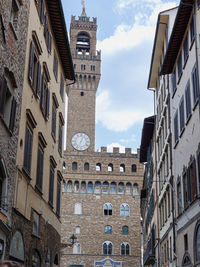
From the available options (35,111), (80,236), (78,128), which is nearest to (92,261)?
(80,236)

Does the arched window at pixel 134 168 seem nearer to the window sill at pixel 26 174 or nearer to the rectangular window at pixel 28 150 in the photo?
the rectangular window at pixel 28 150

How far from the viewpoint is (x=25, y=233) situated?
41.5 feet

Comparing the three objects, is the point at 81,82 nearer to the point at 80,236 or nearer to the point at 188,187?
the point at 80,236

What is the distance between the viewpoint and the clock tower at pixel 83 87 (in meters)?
58.4

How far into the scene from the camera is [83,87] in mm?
62250

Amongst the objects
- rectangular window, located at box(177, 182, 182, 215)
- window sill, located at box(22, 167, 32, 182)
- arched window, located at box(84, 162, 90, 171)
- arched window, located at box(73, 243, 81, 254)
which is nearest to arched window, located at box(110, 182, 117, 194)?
arched window, located at box(84, 162, 90, 171)

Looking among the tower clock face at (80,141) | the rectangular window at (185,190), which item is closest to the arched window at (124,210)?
the tower clock face at (80,141)

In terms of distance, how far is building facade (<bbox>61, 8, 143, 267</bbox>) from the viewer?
52.7 m

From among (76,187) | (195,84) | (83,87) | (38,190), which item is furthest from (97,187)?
(195,84)

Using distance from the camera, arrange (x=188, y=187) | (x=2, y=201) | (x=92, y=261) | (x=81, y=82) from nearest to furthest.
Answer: (x=2, y=201)
(x=188, y=187)
(x=92, y=261)
(x=81, y=82)

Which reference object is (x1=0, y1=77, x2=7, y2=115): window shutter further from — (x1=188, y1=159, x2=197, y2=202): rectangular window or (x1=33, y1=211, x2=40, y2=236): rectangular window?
(x1=188, y1=159, x2=197, y2=202): rectangular window

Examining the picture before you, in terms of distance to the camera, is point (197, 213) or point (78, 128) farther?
point (78, 128)

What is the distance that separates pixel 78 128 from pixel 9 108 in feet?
158

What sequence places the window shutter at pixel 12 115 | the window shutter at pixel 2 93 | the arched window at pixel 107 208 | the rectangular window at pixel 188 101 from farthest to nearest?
the arched window at pixel 107 208 → the rectangular window at pixel 188 101 → the window shutter at pixel 12 115 → the window shutter at pixel 2 93
